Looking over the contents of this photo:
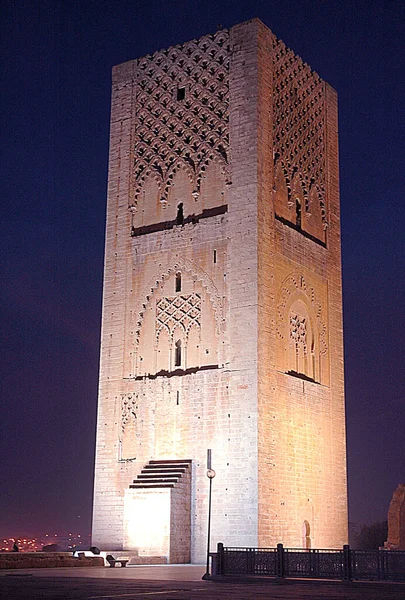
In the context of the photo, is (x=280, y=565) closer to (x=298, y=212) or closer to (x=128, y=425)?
(x=128, y=425)

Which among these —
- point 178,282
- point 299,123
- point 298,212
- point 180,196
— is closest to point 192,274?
point 178,282

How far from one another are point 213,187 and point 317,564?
11.1 meters

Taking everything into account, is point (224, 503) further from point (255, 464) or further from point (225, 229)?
point (225, 229)

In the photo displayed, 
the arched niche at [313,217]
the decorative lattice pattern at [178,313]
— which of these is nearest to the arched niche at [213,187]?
the decorative lattice pattern at [178,313]

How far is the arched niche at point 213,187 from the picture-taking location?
73.2 ft

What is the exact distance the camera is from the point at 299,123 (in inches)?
960

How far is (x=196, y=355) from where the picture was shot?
21609mm

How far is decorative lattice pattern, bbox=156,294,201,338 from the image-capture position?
864 inches

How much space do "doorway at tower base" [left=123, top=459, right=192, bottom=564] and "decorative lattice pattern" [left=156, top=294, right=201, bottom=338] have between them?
3.39 m

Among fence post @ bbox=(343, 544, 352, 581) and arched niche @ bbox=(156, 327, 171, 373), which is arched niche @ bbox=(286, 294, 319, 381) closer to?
arched niche @ bbox=(156, 327, 171, 373)

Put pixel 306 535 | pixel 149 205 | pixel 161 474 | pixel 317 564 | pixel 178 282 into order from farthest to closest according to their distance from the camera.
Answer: pixel 149 205, pixel 178 282, pixel 306 535, pixel 161 474, pixel 317 564

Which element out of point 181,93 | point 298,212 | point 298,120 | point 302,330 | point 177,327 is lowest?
point 177,327

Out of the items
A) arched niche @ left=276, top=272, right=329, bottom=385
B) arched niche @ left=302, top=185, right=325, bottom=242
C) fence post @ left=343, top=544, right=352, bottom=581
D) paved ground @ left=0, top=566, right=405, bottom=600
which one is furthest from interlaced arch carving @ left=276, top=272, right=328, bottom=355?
fence post @ left=343, top=544, right=352, bottom=581

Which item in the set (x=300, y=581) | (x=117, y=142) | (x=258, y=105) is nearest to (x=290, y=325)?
(x=258, y=105)
